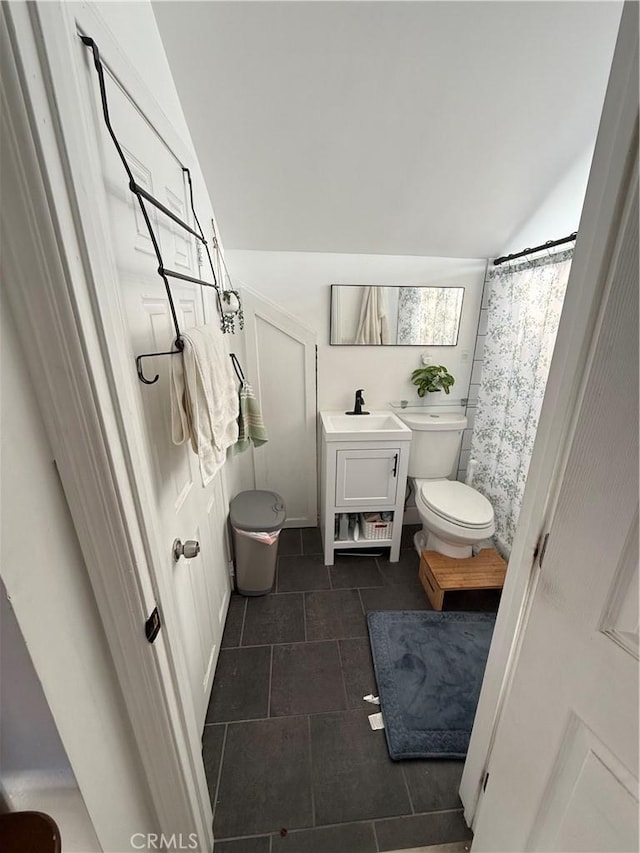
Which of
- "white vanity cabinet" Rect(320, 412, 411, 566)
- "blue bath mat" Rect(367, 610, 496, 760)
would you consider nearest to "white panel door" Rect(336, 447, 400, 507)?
"white vanity cabinet" Rect(320, 412, 411, 566)

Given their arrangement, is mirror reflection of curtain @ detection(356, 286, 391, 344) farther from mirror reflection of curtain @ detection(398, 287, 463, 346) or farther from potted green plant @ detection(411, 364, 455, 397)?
potted green plant @ detection(411, 364, 455, 397)

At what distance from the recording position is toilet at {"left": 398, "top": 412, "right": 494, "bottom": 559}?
170 cm

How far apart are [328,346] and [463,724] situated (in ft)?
6.26

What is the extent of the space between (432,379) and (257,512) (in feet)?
4.44

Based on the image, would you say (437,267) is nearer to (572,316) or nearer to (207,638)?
(572,316)

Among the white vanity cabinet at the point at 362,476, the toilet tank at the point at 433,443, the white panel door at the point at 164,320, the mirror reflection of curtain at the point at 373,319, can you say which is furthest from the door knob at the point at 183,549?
the mirror reflection of curtain at the point at 373,319

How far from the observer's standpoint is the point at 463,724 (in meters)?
1.22

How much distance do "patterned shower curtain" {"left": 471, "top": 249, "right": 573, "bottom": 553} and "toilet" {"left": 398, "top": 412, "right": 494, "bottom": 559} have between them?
0.54 ft

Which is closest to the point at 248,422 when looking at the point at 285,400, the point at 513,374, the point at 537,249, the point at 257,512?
the point at 257,512

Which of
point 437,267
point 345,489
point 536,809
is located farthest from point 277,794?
point 437,267

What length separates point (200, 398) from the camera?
2.81ft

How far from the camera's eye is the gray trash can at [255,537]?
159cm

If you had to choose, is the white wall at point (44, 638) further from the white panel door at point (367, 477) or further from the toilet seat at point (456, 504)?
the toilet seat at point (456, 504)

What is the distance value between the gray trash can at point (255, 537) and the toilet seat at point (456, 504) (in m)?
0.85
